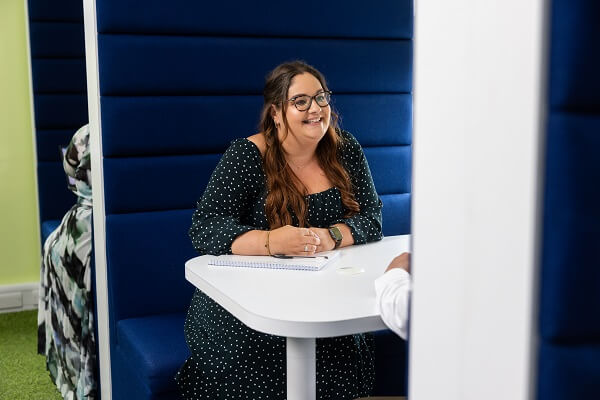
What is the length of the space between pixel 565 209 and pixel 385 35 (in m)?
2.72

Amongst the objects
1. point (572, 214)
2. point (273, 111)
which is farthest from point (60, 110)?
point (572, 214)

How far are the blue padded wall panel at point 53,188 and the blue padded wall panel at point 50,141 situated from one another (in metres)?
0.05

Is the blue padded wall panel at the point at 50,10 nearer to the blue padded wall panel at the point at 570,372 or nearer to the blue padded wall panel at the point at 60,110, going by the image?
the blue padded wall panel at the point at 60,110

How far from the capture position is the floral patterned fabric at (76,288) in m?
3.04

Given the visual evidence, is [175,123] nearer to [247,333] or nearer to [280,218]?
[280,218]

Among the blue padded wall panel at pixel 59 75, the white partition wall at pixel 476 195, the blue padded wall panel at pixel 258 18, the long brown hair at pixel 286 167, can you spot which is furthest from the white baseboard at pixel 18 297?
the white partition wall at pixel 476 195

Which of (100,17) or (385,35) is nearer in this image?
(100,17)

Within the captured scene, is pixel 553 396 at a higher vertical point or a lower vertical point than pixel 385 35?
lower

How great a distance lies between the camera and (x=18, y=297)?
4.75m

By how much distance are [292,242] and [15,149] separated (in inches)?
123

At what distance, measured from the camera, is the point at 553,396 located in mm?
686

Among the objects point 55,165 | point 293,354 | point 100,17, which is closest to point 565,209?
point 293,354

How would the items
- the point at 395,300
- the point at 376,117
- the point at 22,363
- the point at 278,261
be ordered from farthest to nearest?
the point at 22,363, the point at 376,117, the point at 278,261, the point at 395,300

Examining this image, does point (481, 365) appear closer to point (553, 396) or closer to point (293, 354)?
point (553, 396)
